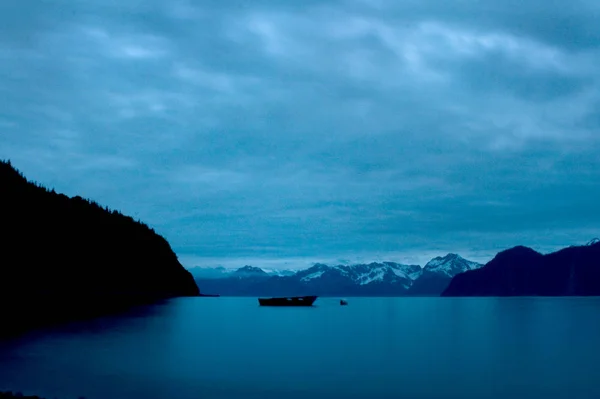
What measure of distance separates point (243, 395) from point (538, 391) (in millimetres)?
22234

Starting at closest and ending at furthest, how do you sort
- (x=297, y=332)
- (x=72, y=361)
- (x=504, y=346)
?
(x=72, y=361), (x=504, y=346), (x=297, y=332)

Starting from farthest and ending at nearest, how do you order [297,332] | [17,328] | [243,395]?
[297,332] → [17,328] → [243,395]

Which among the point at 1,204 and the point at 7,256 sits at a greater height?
the point at 1,204

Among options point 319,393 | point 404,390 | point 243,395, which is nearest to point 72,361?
point 243,395

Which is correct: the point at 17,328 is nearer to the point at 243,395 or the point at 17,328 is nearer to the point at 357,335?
the point at 357,335

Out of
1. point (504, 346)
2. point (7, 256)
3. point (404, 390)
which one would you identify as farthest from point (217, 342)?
point (7, 256)

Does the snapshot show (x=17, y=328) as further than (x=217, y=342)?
Yes

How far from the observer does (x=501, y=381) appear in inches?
1967

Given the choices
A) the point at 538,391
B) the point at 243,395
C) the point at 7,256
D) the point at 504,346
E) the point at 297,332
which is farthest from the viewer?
the point at 7,256

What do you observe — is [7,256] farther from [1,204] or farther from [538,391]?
[538,391]

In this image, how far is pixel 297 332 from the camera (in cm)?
10331

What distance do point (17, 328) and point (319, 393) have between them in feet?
222

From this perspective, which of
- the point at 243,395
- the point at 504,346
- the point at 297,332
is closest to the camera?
the point at 243,395

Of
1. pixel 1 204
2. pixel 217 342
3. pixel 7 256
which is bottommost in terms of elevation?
pixel 217 342
